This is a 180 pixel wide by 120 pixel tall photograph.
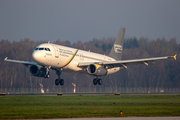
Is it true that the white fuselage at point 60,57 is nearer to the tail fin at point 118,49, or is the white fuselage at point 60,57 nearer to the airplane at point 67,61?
the airplane at point 67,61

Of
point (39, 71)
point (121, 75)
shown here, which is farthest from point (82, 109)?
point (121, 75)

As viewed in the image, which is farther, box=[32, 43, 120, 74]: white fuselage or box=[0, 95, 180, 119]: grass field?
box=[32, 43, 120, 74]: white fuselage

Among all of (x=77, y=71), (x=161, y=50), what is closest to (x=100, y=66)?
(x=77, y=71)

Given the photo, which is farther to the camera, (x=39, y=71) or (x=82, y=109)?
(x=39, y=71)

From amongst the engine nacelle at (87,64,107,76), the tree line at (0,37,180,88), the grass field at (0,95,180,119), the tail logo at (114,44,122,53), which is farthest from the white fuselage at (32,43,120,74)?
the tree line at (0,37,180,88)

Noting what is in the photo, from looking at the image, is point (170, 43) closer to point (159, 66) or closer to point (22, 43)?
point (159, 66)

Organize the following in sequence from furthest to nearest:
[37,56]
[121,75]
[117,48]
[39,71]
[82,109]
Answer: [121,75], [117,48], [39,71], [37,56], [82,109]

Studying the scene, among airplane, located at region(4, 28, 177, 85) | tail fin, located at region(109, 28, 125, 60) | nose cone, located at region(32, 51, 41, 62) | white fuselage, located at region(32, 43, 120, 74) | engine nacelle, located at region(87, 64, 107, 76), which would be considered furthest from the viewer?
tail fin, located at region(109, 28, 125, 60)

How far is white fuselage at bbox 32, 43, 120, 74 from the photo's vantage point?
38.2 m

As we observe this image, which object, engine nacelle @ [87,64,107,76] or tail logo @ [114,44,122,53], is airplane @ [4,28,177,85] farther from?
tail logo @ [114,44,122,53]

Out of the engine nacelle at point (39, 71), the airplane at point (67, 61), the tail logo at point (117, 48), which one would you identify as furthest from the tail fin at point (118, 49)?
the engine nacelle at point (39, 71)

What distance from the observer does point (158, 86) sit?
3268 inches

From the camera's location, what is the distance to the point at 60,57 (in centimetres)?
4038

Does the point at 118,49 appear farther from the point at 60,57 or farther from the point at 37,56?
the point at 37,56
